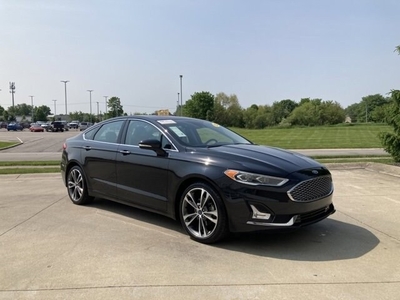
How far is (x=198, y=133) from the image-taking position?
5293 mm

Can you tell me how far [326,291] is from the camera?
10.4ft

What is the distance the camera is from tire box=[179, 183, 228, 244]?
4207mm

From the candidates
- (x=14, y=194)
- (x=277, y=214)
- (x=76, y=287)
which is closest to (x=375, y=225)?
(x=277, y=214)

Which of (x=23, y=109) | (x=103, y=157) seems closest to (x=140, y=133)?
(x=103, y=157)

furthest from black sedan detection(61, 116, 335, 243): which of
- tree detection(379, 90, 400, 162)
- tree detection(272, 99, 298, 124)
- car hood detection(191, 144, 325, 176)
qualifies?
tree detection(272, 99, 298, 124)

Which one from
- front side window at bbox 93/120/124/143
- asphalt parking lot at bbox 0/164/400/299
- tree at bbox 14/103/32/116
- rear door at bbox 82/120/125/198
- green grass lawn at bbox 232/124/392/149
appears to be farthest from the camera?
tree at bbox 14/103/32/116

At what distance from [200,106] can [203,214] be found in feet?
275

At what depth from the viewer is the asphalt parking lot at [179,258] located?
3188mm

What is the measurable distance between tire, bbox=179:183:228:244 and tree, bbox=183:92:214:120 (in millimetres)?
80770

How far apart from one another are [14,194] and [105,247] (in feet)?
13.8

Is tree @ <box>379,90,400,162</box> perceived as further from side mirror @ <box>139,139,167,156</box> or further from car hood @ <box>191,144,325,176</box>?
side mirror @ <box>139,139,167,156</box>

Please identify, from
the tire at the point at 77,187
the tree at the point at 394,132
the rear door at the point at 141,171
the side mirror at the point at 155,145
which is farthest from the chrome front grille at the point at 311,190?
the tree at the point at 394,132

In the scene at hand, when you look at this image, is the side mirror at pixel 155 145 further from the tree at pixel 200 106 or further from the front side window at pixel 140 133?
the tree at pixel 200 106

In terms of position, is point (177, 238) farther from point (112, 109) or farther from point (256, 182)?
point (112, 109)
